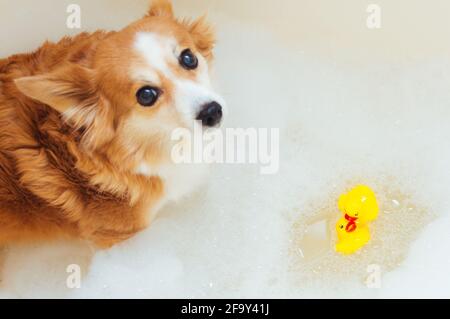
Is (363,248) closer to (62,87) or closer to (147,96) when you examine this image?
(147,96)

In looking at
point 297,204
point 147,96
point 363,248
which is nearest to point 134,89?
point 147,96

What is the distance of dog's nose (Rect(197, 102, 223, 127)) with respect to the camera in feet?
4.44

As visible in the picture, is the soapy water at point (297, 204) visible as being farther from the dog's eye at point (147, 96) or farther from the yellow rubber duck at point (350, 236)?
the dog's eye at point (147, 96)

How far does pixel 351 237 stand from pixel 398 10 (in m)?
0.86

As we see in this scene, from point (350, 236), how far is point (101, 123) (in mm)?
852

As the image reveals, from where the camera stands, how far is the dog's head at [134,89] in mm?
1329

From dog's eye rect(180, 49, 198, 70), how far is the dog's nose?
0.39 ft

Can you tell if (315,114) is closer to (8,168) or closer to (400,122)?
(400,122)

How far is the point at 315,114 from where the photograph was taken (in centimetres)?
197

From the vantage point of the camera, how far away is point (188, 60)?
4.60ft

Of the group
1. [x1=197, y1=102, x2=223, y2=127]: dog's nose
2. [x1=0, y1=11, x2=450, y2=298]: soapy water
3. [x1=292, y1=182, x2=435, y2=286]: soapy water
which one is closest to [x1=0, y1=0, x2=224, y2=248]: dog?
[x1=197, y1=102, x2=223, y2=127]: dog's nose

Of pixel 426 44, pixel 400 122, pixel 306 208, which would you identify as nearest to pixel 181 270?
pixel 306 208
